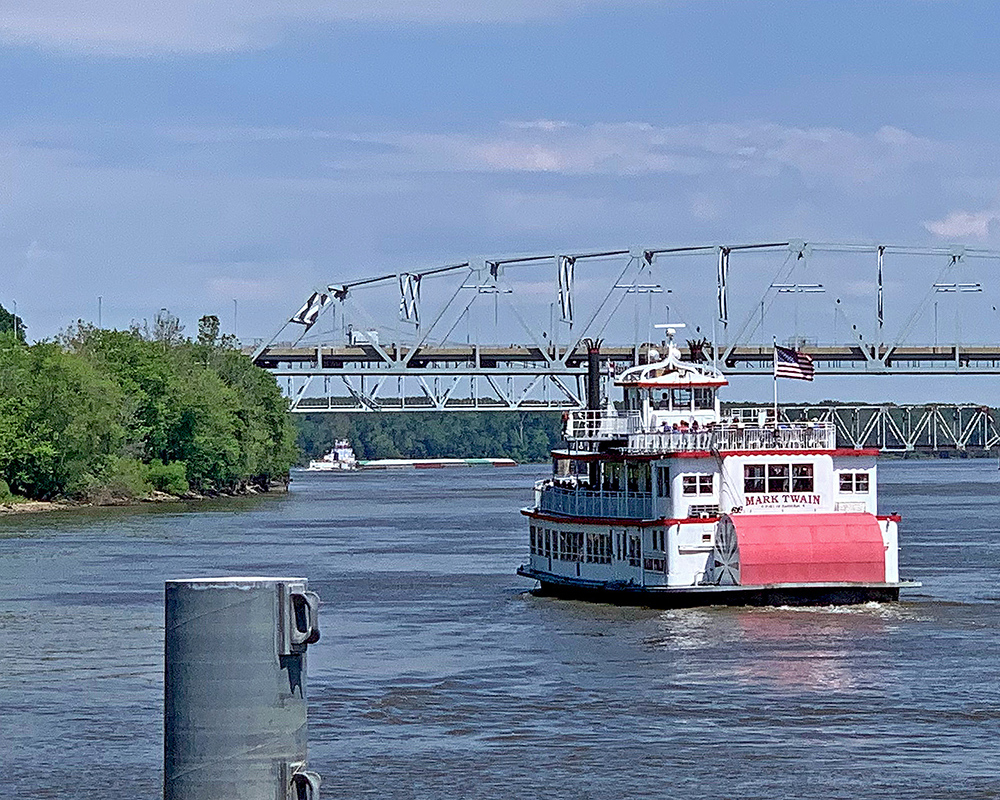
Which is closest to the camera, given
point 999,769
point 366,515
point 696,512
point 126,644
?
point 999,769

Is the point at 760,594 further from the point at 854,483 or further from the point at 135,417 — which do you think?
the point at 135,417

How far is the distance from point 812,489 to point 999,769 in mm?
Answer: 19326

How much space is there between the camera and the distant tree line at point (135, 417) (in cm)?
11388

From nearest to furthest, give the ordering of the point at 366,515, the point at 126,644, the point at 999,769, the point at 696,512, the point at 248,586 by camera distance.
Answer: the point at 248,586 < the point at 999,769 < the point at 126,644 < the point at 696,512 < the point at 366,515

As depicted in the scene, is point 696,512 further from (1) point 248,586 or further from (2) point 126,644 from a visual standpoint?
(1) point 248,586

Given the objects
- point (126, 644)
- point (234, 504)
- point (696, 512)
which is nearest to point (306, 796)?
point (126, 644)

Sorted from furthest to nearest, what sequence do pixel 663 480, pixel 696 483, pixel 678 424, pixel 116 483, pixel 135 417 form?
pixel 135 417 → pixel 116 483 → pixel 678 424 → pixel 663 480 → pixel 696 483

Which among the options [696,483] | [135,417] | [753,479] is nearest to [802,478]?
[753,479]

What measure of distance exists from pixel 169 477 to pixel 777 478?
95.2 m

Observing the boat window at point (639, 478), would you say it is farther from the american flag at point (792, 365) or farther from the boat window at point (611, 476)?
the american flag at point (792, 365)

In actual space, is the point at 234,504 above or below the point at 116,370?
below

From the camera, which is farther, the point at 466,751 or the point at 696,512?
the point at 696,512

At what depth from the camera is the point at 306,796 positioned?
7164 mm

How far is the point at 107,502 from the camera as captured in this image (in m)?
123
